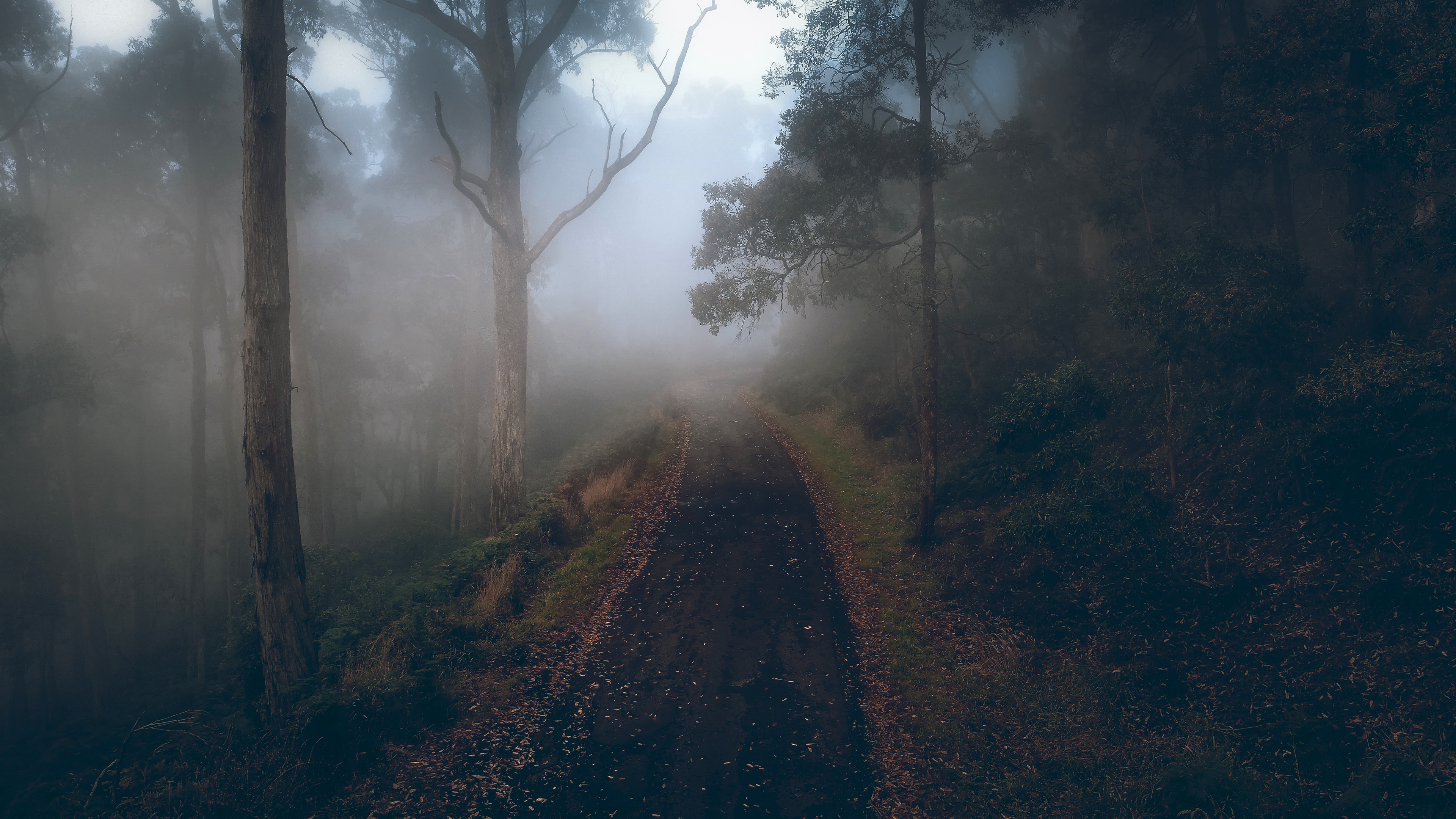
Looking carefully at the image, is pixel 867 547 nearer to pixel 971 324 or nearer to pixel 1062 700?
pixel 1062 700

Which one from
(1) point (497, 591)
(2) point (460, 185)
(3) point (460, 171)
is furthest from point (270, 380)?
(3) point (460, 171)

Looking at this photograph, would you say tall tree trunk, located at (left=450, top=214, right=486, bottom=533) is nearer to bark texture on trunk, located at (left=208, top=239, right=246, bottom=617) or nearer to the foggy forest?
the foggy forest

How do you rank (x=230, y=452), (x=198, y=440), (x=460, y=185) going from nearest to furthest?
(x=460, y=185)
(x=198, y=440)
(x=230, y=452)

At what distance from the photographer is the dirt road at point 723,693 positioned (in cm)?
525

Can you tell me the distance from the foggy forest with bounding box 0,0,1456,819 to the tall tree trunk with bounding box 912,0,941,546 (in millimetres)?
101

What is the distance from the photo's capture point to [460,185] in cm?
974

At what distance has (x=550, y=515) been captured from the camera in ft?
37.0

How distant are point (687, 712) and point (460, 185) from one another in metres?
8.66

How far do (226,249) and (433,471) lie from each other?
474 inches

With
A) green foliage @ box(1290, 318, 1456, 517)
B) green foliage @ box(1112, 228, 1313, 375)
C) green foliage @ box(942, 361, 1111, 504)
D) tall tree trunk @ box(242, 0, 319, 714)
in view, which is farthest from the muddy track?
green foliage @ box(1112, 228, 1313, 375)

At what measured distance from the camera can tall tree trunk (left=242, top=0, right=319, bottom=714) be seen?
252 inches

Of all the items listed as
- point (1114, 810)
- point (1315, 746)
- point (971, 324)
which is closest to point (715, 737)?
point (1114, 810)

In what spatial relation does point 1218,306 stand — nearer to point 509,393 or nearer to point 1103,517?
point 1103,517

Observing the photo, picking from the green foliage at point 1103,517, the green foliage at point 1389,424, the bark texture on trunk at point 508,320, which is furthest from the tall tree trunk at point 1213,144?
the bark texture on trunk at point 508,320
